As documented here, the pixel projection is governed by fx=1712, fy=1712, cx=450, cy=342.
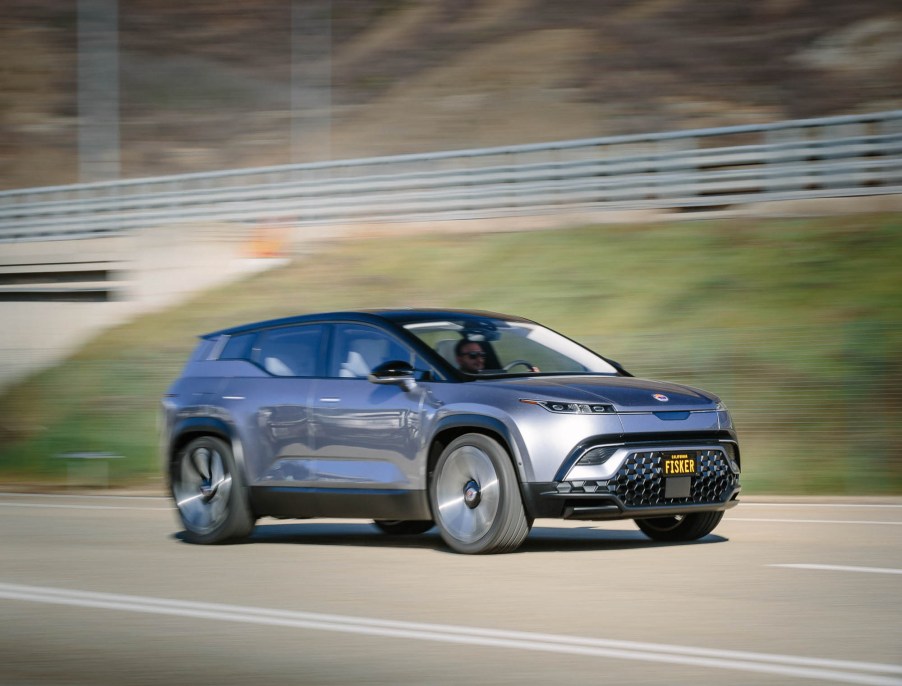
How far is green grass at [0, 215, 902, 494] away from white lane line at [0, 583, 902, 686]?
Answer: 909 cm

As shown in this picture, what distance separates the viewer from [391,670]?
263 inches

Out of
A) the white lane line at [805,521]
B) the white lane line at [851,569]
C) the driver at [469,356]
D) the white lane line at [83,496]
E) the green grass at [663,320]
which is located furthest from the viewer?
the white lane line at [83,496]

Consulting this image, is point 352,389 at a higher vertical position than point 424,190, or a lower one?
lower

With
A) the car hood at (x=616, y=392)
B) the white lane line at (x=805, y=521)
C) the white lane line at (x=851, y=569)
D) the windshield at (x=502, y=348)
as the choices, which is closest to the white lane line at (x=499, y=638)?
the car hood at (x=616, y=392)

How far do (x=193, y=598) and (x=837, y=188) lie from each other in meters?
20.5

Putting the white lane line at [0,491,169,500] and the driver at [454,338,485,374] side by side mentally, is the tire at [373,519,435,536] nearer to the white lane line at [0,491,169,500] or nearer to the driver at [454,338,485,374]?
the driver at [454,338,485,374]

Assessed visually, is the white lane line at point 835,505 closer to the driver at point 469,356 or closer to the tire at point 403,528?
the tire at point 403,528

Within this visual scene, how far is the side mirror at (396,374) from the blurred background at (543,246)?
21.1 feet

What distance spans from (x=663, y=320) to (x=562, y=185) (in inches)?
351

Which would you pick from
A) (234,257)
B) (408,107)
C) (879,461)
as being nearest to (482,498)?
(879,461)

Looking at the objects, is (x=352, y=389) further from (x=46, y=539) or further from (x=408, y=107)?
(x=408, y=107)

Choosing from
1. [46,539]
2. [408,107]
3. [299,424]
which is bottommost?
[46,539]

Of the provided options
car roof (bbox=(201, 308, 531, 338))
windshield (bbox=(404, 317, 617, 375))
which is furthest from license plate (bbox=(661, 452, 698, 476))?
car roof (bbox=(201, 308, 531, 338))

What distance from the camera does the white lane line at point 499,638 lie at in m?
6.49
